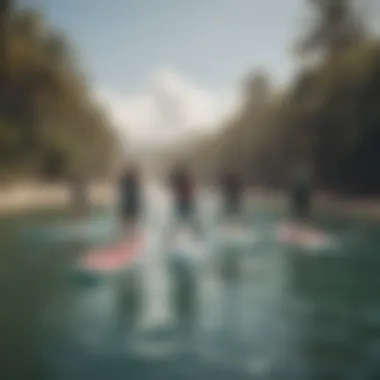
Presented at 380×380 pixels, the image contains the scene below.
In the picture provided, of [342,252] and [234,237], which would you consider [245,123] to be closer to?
[234,237]

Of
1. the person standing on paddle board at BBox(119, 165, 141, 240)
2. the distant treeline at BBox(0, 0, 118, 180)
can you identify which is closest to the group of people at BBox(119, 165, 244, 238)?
the person standing on paddle board at BBox(119, 165, 141, 240)

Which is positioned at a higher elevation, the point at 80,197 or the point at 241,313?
the point at 80,197

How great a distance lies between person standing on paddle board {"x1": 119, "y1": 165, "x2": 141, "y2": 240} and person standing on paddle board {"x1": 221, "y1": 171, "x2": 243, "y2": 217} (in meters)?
0.28

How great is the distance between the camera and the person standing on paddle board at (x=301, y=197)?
2.20m

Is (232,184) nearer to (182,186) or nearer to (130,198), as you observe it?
(182,186)

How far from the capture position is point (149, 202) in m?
2.14

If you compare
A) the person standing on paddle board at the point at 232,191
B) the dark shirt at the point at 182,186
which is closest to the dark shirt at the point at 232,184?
the person standing on paddle board at the point at 232,191

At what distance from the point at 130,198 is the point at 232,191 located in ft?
1.11

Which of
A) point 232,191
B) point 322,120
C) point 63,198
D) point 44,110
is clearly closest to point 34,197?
point 63,198

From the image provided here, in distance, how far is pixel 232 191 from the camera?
2.18 m

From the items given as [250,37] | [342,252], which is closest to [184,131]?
[250,37]

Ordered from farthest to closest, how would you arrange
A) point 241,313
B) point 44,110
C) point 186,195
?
point 44,110 → point 186,195 → point 241,313

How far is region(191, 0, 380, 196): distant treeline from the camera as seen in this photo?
2189 millimetres

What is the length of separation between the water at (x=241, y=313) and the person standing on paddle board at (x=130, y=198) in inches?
1.7
